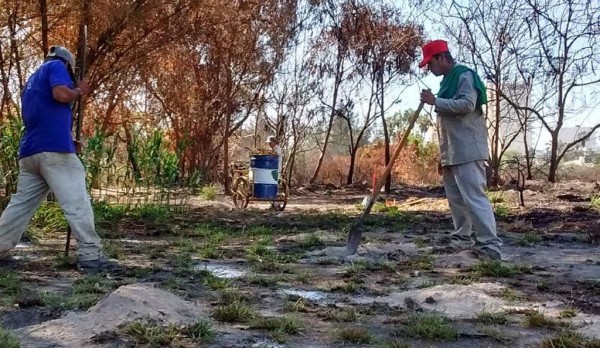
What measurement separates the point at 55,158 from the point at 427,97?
269 centimetres

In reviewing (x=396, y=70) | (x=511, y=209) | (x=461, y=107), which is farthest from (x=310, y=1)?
(x=461, y=107)

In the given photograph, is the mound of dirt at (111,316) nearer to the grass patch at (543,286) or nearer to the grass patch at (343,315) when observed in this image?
the grass patch at (343,315)

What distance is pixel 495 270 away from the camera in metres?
4.35

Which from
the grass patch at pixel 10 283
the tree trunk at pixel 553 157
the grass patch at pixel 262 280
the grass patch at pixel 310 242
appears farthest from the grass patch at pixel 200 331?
the tree trunk at pixel 553 157

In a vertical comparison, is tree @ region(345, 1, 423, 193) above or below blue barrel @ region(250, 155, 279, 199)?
above

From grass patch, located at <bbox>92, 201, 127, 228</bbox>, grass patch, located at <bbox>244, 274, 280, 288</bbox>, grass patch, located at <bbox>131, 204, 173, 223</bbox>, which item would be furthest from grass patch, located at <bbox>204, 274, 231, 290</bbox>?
grass patch, located at <bbox>131, 204, 173, 223</bbox>

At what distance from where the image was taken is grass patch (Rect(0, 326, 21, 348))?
98.7 inches

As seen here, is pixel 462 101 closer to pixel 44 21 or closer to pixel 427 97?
pixel 427 97

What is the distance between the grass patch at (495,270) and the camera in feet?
14.2

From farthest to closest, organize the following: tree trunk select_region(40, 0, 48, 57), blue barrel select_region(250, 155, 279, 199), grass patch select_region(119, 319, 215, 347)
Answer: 1. blue barrel select_region(250, 155, 279, 199)
2. tree trunk select_region(40, 0, 48, 57)
3. grass patch select_region(119, 319, 215, 347)

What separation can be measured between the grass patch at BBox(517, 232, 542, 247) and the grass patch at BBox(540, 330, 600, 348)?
3.33m

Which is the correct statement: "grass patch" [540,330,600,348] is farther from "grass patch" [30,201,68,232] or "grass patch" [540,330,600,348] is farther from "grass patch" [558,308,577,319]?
"grass patch" [30,201,68,232]

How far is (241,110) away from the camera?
1602 centimetres

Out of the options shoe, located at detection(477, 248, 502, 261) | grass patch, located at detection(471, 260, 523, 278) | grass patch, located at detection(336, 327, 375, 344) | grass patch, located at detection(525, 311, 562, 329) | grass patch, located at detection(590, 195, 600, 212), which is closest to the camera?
grass patch, located at detection(336, 327, 375, 344)
